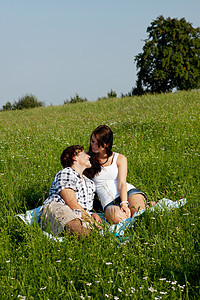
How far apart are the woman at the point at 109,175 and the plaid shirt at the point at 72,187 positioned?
25 centimetres

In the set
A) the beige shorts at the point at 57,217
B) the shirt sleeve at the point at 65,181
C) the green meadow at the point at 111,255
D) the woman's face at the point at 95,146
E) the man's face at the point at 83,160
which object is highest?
the woman's face at the point at 95,146

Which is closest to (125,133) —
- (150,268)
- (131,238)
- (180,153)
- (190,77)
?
(180,153)

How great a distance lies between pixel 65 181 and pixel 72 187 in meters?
0.14

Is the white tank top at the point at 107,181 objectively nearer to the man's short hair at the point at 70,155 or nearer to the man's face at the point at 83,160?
the man's face at the point at 83,160

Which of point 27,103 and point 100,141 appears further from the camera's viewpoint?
point 27,103

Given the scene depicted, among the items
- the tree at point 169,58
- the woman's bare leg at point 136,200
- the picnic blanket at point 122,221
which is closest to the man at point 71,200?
the picnic blanket at point 122,221

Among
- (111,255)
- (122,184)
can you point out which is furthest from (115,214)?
(111,255)

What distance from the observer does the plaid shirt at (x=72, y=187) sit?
528cm

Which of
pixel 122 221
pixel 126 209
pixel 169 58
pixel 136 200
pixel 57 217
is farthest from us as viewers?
pixel 169 58

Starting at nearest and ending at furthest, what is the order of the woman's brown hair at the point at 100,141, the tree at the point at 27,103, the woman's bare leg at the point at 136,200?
the woman's bare leg at the point at 136,200
the woman's brown hair at the point at 100,141
the tree at the point at 27,103

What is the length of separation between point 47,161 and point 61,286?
5.56 meters

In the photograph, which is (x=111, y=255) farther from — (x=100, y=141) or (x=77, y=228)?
(x=100, y=141)

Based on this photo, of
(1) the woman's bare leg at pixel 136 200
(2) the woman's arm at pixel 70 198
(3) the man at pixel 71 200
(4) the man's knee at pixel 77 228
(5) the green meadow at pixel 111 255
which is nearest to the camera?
(5) the green meadow at pixel 111 255

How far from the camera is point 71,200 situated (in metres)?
5.23
